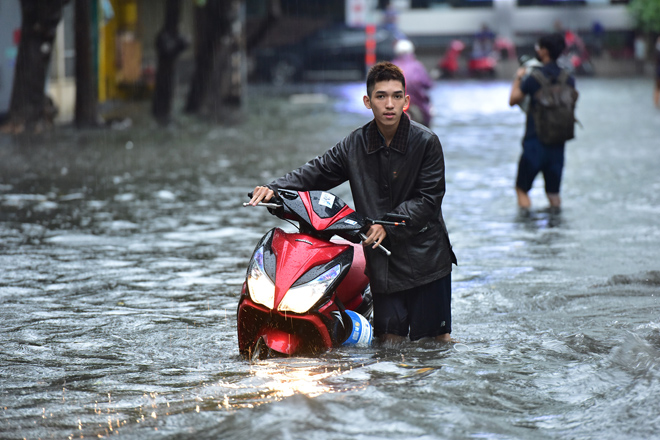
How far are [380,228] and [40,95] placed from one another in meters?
14.7

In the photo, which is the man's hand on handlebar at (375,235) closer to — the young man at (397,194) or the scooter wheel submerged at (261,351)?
the young man at (397,194)

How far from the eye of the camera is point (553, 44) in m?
9.37

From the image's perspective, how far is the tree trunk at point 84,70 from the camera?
18.5m

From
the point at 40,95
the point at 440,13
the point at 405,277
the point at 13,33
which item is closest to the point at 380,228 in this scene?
the point at 405,277

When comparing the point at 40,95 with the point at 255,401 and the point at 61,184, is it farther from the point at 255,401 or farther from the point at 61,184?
the point at 255,401

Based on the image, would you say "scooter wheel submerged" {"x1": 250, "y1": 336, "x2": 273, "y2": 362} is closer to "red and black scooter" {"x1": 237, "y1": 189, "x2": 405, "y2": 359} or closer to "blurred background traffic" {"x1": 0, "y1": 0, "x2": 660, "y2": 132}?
"red and black scooter" {"x1": 237, "y1": 189, "x2": 405, "y2": 359}

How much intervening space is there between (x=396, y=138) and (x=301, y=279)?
2.71ft

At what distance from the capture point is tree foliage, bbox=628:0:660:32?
3984 centimetres

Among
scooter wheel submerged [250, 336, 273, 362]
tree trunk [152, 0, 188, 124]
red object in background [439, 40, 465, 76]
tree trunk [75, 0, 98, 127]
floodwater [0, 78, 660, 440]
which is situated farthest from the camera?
red object in background [439, 40, 465, 76]

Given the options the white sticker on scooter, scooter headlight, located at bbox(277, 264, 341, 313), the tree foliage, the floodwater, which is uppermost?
the tree foliage

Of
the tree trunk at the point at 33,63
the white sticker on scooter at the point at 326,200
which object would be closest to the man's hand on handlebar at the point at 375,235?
the white sticker on scooter at the point at 326,200

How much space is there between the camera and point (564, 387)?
15.3 feet

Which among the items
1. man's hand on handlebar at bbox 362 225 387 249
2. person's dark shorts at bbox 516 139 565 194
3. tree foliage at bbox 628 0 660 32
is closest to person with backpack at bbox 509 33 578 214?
person's dark shorts at bbox 516 139 565 194

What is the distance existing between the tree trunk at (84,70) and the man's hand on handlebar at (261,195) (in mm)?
14720
